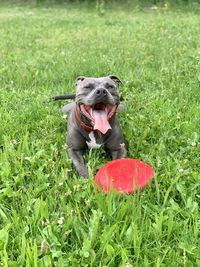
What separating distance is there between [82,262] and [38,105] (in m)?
2.83

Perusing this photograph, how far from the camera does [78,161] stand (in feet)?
12.2

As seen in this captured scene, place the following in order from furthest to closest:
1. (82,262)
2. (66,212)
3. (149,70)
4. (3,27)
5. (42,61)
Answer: (3,27), (42,61), (149,70), (66,212), (82,262)

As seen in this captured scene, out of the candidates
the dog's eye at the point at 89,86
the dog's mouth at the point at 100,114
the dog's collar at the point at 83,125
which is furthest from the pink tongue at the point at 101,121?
the dog's eye at the point at 89,86

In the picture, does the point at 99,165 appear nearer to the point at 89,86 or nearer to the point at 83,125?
the point at 83,125

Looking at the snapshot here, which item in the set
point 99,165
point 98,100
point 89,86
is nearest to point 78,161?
point 99,165

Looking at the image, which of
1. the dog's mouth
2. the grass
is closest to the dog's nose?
the dog's mouth

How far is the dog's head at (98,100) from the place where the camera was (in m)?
3.62

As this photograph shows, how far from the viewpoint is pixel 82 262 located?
248 centimetres

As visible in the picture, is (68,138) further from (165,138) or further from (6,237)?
(6,237)

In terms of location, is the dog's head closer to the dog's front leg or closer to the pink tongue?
the pink tongue

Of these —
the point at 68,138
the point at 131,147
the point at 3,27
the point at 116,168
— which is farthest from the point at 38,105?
the point at 3,27

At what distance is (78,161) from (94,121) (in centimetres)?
38

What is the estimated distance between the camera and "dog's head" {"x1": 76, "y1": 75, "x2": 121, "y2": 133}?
3.62 m

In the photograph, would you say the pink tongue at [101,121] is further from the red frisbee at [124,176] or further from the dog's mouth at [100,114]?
the red frisbee at [124,176]
